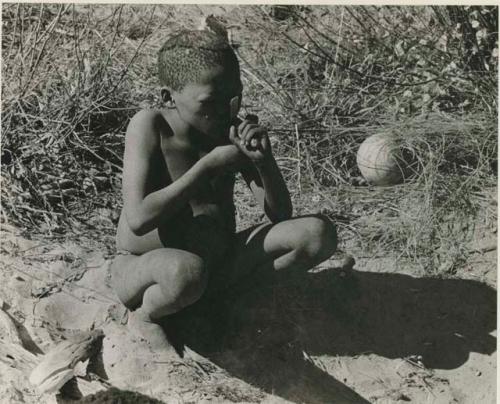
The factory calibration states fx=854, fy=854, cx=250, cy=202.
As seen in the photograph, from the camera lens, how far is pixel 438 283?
3561mm

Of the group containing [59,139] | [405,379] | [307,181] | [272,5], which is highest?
[272,5]

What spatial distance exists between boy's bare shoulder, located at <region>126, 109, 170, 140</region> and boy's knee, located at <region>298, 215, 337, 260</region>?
58cm

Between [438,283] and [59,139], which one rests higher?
[59,139]

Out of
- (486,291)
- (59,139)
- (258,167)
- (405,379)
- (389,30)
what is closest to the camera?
(258,167)

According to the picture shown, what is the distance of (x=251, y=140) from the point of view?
8.75 feet

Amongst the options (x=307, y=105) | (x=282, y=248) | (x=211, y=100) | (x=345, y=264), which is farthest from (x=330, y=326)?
(x=307, y=105)

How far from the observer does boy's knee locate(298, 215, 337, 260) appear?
9.43ft

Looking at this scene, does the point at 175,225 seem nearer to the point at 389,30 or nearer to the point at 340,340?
the point at 340,340

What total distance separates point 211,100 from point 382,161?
4.89 ft

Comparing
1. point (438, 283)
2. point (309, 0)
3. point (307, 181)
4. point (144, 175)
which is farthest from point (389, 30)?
point (144, 175)

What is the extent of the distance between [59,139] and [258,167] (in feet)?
5.16

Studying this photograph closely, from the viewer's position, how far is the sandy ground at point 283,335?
305 centimetres

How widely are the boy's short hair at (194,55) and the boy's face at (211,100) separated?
0.07ft

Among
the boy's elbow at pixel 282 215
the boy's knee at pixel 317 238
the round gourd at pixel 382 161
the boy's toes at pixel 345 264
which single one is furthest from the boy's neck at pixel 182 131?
the round gourd at pixel 382 161
